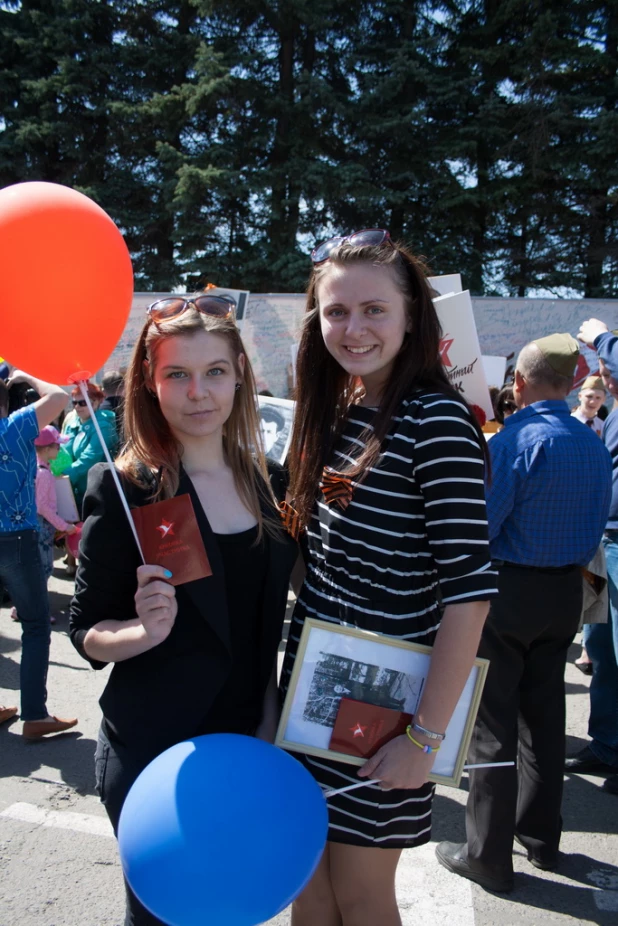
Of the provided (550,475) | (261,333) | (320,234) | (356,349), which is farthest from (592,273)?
(356,349)

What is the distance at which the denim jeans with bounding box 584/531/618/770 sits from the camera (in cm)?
348

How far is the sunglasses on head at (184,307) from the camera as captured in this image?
5.53 feet

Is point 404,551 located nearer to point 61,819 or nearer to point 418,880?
point 418,880

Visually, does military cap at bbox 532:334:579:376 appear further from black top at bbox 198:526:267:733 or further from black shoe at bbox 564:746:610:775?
black shoe at bbox 564:746:610:775

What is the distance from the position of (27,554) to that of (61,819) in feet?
4.61

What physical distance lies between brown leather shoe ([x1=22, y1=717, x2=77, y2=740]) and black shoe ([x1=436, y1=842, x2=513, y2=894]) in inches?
83.9

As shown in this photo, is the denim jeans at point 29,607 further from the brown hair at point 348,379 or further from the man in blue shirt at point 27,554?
the brown hair at point 348,379

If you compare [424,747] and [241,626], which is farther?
[241,626]

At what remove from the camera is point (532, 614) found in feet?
8.77

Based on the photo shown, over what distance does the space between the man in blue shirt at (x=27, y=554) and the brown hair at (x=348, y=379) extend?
88.7 inches

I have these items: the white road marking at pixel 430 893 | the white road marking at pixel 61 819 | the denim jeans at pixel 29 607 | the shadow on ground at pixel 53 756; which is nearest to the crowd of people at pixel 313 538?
the white road marking at pixel 430 893

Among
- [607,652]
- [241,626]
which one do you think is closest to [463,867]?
[607,652]

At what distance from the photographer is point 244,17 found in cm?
1814

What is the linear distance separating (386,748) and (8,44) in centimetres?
2250
